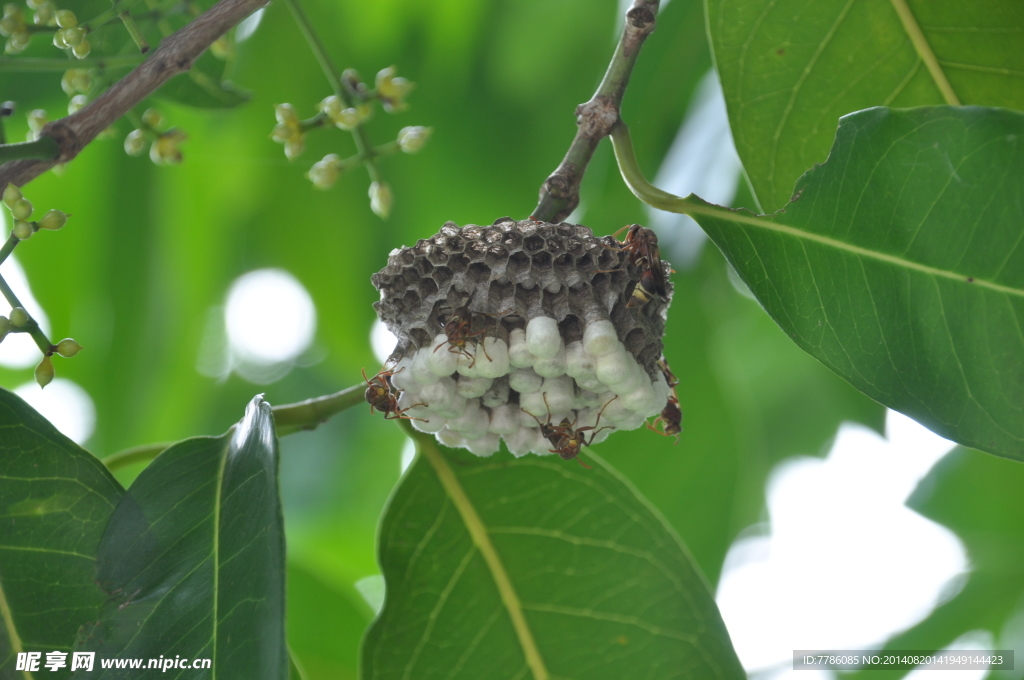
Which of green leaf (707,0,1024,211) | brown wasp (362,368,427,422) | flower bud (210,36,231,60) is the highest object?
flower bud (210,36,231,60)

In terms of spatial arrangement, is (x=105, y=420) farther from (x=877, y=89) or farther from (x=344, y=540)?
(x=877, y=89)

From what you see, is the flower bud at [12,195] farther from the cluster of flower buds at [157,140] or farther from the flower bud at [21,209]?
the cluster of flower buds at [157,140]

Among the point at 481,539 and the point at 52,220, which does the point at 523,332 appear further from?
the point at 52,220

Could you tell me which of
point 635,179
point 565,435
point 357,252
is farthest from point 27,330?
point 357,252

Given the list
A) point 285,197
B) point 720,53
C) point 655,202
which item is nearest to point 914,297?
point 655,202

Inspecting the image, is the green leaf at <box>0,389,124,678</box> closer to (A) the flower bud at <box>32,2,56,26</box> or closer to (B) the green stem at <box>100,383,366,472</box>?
(B) the green stem at <box>100,383,366,472</box>

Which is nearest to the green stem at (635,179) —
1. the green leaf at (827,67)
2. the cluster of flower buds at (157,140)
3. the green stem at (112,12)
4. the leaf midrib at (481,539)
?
the green leaf at (827,67)

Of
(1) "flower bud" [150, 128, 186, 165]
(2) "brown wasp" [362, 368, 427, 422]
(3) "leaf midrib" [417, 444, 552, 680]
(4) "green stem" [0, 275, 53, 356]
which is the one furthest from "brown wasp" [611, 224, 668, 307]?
(1) "flower bud" [150, 128, 186, 165]
